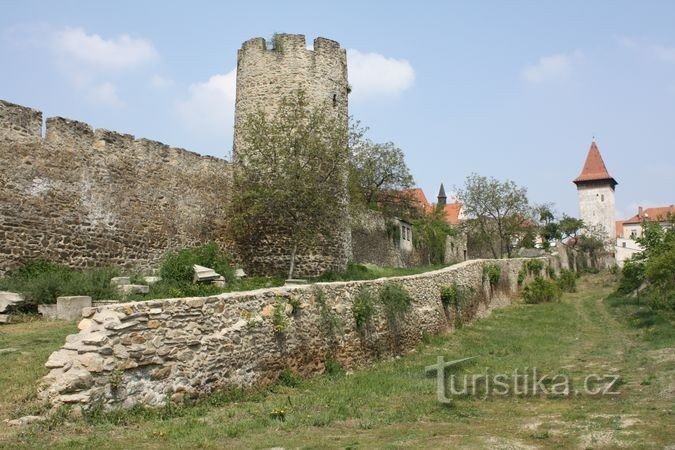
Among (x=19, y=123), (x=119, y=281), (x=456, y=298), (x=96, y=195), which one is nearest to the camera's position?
(x=119, y=281)

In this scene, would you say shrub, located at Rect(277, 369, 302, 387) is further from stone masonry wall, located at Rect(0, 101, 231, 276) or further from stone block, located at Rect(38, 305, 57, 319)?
stone masonry wall, located at Rect(0, 101, 231, 276)

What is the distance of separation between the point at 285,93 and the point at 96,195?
23.3ft

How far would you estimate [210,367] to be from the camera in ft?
29.4

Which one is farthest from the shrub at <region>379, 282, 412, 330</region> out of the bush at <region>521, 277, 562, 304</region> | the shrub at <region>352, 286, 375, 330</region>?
the bush at <region>521, 277, 562, 304</region>

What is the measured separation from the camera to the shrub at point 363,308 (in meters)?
12.6

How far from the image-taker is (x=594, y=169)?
98312mm

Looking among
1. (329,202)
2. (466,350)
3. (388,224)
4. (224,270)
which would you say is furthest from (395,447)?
(388,224)

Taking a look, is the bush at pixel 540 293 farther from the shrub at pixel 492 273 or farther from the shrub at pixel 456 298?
the shrub at pixel 456 298

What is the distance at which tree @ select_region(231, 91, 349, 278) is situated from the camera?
2011 cm

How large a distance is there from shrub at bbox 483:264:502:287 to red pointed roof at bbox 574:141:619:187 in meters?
78.8

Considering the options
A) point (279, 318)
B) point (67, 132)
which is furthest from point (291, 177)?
point (279, 318)

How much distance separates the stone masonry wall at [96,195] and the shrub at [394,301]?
8.02m

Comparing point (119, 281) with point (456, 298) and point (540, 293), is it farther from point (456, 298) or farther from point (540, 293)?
point (540, 293)

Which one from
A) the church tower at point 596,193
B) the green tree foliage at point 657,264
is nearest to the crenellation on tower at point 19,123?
the green tree foliage at point 657,264
